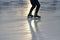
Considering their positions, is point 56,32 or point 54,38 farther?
point 56,32

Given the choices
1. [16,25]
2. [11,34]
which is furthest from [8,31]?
[16,25]

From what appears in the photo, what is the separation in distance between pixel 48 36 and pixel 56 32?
72 cm

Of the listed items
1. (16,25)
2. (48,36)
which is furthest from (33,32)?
(16,25)

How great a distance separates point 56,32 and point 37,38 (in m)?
1.10

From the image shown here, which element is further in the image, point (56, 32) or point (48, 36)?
point (56, 32)

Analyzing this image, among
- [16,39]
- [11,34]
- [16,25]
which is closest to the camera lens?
[16,39]

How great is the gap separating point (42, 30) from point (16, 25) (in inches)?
54.3

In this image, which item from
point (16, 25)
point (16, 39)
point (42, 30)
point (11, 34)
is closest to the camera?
point (16, 39)

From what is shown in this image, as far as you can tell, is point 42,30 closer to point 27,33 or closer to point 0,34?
point 27,33

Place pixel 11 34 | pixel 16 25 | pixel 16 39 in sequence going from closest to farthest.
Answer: pixel 16 39 → pixel 11 34 → pixel 16 25

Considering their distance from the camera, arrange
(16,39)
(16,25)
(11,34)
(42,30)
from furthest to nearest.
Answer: (16,25) → (42,30) → (11,34) → (16,39)

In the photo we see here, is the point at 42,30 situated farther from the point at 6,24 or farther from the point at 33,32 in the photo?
the point at 6,24

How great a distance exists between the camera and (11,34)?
29.1 feet

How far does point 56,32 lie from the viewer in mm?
9094
